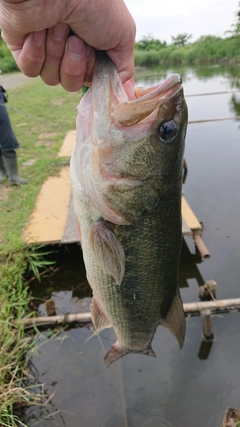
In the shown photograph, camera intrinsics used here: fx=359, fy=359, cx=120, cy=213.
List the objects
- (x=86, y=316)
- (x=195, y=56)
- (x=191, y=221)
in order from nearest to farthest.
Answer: (x=86, y=316) → (x=191, y=221) → (x=195, y=56)

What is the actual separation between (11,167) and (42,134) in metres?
4.05

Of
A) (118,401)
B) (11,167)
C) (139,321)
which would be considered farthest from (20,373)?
(11,167)

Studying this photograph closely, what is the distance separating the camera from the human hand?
1.13 meters

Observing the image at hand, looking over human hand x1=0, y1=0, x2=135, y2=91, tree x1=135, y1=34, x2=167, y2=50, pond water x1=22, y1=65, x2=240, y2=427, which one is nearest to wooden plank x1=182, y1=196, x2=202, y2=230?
pond water x1=22, y1=65, x2=240, y2=427

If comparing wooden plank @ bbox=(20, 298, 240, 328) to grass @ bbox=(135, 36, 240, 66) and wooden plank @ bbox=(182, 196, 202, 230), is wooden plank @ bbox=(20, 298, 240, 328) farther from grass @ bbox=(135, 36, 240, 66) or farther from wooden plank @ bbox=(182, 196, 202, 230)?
grass @ bbox=(135, 36, 240, 66)

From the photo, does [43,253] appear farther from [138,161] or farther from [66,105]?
[66,105]

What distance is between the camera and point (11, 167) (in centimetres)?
632

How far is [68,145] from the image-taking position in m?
8.55

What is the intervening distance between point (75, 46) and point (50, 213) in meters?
4.05

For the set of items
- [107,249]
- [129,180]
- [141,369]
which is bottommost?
[141,369]

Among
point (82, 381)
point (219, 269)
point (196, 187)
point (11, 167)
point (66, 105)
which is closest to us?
point (82, 381)

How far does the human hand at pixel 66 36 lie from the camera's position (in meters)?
1.13

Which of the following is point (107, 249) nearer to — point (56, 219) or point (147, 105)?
point (147, 105)

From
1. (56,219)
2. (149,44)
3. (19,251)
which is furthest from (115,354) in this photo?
(149,44)
